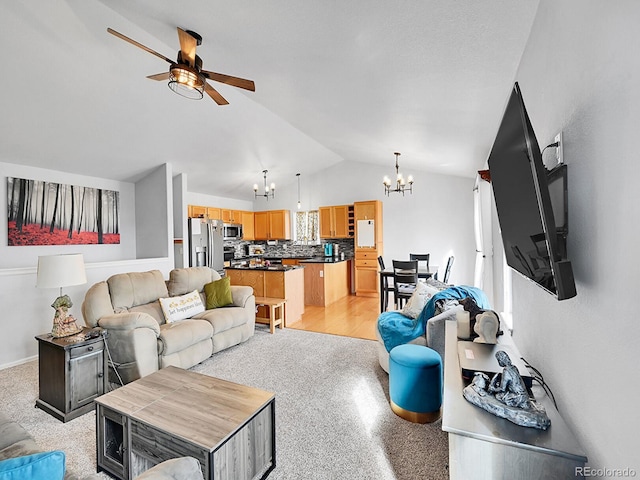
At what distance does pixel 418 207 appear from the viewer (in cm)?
689

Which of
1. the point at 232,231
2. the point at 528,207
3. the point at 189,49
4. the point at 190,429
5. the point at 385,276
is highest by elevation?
the point at 189,49

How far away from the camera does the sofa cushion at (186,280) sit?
12.3ft

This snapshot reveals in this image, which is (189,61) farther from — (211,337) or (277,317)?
(277,317)

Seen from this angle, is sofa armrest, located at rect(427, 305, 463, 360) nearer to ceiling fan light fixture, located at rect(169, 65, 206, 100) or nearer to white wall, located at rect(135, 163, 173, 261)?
ceiling fan light fixture, located at rect(169, 65, 206, 100)

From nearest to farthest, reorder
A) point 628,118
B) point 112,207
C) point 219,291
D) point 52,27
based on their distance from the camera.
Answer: point 628,118
point 52,27
point 219,291
point 112,207

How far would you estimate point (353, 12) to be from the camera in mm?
1764

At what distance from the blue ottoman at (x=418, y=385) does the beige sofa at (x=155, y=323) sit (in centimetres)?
218

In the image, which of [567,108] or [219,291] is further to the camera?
[219,291]

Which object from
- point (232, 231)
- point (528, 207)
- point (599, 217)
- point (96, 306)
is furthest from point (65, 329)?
point (232, 231)

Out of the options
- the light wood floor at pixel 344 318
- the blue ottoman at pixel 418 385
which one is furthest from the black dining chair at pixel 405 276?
the blue ottoman at pixel 418 385

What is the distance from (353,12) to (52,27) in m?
2.51

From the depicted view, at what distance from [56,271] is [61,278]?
70mm

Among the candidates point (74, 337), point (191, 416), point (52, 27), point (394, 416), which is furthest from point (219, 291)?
point (52, 27)

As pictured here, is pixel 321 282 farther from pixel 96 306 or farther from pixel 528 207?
pixel 528 207
